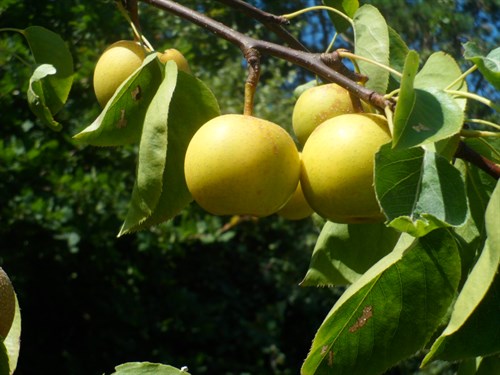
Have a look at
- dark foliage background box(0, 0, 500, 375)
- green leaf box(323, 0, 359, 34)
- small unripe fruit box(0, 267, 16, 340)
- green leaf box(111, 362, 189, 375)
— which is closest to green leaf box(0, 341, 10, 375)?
small unripe fruit box(0, 267, 16, 340)

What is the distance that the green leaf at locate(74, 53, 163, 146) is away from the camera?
89 cm

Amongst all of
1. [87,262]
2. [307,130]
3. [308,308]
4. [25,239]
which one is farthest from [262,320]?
[307,130]

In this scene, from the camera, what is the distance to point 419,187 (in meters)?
0.73

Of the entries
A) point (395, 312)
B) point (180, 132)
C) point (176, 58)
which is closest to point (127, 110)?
point (180, 132)

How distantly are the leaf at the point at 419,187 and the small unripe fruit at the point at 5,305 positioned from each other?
1.07 feet

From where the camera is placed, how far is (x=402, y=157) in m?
0.73

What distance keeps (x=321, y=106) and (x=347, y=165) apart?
0.65 ft

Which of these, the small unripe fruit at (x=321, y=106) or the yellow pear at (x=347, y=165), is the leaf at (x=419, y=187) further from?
the small unripe fruit at (x=321, y=106)

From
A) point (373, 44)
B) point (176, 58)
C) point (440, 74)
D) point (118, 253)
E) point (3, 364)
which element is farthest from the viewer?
point (118, 253)

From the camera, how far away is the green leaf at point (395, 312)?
71 centimetres

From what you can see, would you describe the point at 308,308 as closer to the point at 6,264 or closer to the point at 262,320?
the point at 262,320

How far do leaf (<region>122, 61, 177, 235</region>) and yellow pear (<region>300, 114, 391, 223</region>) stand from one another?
0.15m

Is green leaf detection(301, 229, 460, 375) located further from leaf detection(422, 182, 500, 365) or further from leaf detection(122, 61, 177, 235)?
leaf detection(122, 61, 177, 235)

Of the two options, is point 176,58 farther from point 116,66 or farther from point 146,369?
point 146,369
